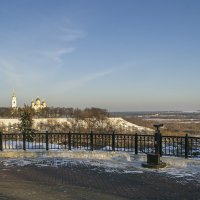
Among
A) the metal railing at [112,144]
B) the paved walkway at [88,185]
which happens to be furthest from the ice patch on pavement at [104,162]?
the metal railing at [112,144]

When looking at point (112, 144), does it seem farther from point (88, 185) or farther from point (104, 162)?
point (88, 185)

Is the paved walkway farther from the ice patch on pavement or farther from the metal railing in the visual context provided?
the metal railing

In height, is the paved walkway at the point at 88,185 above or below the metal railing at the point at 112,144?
below

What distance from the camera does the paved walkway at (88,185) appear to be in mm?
9414

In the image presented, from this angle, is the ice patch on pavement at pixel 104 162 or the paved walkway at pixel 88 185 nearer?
the paved walkway at pixel 88 185

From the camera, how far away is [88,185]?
35.2 ft

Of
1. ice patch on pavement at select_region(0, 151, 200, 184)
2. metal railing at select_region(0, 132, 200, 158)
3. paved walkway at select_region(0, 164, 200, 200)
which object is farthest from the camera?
metal railing at select_region(0, 132, 200, 158)

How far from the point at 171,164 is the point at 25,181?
5764 millimetres

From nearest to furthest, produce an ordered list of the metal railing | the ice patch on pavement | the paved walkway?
the paved walkway, the ice patch on pavement, the metal railing

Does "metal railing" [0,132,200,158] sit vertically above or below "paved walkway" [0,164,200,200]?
above

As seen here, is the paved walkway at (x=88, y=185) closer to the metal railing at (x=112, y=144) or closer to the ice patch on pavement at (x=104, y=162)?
the ice patch on pavement at (x=104, y=162)

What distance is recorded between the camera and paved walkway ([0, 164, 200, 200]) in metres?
9.41

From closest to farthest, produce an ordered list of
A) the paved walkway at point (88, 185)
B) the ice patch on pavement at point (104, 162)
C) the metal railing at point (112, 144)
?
the paved walkway at point (88, 185), the ice patch on pavement at point (104, 162), the metal railing at point (112, 144)

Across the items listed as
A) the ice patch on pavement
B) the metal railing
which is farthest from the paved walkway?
the metal railing
